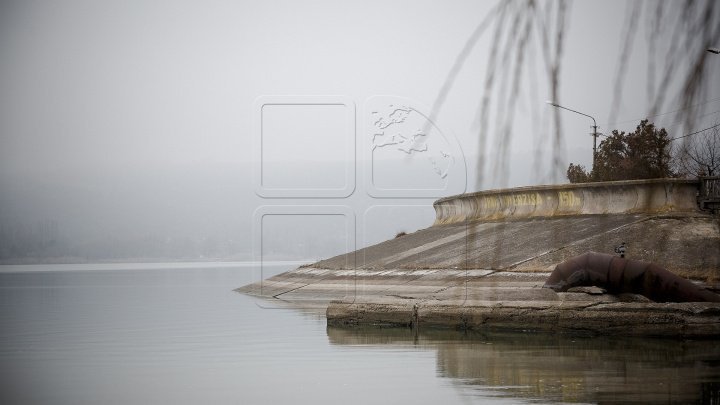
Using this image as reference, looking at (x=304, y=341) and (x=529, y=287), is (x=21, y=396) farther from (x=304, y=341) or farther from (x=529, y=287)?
(x=529, y=287)

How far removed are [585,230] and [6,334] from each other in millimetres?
18679

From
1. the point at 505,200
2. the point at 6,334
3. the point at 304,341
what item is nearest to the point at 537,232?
A: the point at 505,200

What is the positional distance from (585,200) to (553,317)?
572 inches

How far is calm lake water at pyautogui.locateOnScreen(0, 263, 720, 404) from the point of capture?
1387cm

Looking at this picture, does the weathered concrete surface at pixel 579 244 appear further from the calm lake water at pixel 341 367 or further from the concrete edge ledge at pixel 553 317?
the calm lake water at pixel 341 367

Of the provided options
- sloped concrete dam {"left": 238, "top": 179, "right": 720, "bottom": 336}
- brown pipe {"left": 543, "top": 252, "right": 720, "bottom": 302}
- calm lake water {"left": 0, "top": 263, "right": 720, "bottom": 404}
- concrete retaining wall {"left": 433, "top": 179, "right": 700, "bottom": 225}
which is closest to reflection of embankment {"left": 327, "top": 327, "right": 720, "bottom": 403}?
calm lake water {"left": 0, "top": 263, "right": 720, "bottom": 404}

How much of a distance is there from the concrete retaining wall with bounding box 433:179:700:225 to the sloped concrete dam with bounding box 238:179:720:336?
0.04 metres

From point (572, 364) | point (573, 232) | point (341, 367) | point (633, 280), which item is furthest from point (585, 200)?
point (341, 367)

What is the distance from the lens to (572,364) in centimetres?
1694

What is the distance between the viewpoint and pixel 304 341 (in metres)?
23.3

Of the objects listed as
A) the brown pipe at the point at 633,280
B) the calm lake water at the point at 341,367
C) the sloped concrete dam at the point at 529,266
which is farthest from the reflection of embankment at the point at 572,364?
the brown pipe at the point at 633,280

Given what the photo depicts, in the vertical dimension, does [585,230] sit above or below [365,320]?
above

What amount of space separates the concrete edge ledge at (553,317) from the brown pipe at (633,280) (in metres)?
0.96

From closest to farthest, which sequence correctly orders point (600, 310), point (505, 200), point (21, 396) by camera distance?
point (21, 396) < point (600, 310) < point (505, 200)
